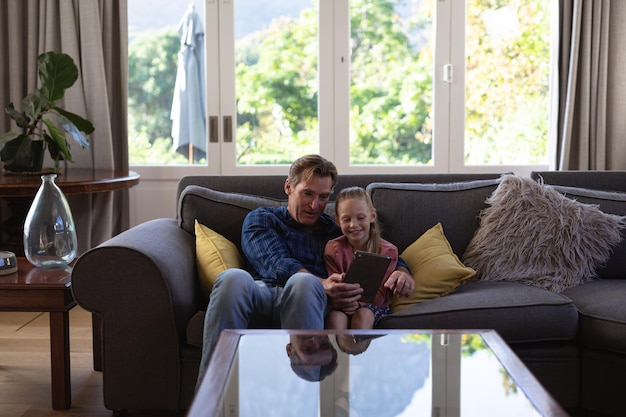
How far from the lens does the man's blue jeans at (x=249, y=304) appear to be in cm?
243

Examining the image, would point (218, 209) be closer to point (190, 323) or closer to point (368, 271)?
point (190, 323)

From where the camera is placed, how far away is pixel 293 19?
4648 millimetres

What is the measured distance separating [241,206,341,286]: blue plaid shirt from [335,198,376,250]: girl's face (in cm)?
12

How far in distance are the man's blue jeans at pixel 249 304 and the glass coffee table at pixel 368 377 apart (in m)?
0.30

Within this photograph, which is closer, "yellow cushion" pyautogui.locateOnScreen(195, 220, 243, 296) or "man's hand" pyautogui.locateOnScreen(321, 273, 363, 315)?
"man's hand" pyautogui.locateOnScreen(321, 273, 363, 315)

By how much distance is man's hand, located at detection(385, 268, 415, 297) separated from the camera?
273 cm

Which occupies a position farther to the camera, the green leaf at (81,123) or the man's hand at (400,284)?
the green leaf at (81,123)

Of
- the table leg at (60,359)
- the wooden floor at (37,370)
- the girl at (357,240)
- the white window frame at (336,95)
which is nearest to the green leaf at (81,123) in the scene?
the white window frame at (336,95)

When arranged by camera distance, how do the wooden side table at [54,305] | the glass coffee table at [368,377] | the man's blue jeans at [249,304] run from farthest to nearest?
the wooden side table at [54,305] < the man's blue jeans at [249,304] < the glass coffee table at [368,377]

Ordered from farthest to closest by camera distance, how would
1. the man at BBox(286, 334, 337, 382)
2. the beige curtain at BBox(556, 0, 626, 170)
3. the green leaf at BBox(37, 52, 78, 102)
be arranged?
1. the beige curtain at BBox(556, 0, 626, 170)
2. the green leaf at BBox(37, 52, 78, 102)
3. the man at BBox(286, 334, 337, 382)

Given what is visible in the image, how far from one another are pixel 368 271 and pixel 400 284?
200mm

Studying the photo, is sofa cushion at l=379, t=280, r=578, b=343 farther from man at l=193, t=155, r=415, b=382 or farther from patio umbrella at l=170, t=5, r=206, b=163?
patio umbrella at l=170, t=5, r=206, b=163

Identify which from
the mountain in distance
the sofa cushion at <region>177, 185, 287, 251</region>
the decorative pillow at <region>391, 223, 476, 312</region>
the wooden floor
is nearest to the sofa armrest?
the wooden floor

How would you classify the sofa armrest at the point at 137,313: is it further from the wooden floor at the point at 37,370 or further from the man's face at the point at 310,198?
the man's face at the point at 310,198
